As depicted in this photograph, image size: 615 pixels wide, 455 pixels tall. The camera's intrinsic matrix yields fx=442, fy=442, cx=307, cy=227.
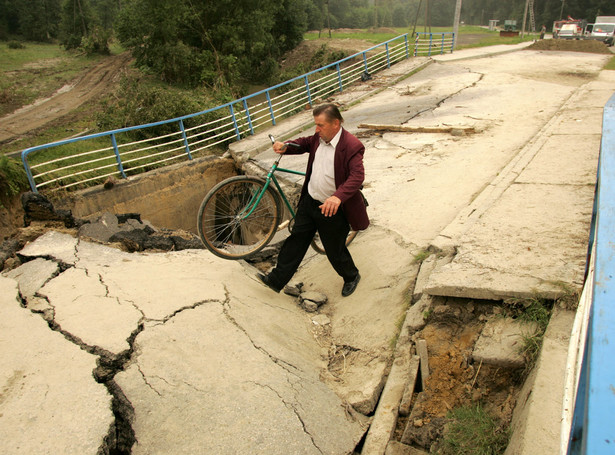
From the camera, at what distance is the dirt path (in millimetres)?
17172

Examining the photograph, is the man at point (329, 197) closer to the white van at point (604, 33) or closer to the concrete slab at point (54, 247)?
the concrete slab at point (54, 247)

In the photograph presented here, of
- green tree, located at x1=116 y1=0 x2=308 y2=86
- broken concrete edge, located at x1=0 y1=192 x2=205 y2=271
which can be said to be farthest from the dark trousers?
green tree, located at x1=116 y1=0 x2=308 y2=86

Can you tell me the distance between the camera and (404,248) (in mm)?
4918

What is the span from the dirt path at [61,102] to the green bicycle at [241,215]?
14797 mm

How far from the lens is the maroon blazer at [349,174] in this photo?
3.65 m

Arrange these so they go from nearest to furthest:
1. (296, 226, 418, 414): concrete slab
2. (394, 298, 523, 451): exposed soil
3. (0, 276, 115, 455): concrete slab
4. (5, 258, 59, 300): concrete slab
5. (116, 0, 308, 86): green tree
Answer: (0, 276, 115, 455): concrete slab, (394, 298, 523, 451): exposed soil, (296, 226, 418, 414): concrete slab, (5, 258, 59, 300): concrete slab, (116, 0, 308, 86): green tree

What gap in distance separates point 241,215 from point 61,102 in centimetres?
2096

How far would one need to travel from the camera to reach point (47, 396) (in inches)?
102

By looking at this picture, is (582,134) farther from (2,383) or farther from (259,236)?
(2,383)

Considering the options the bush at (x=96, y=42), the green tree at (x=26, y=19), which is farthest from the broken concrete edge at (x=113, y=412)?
the green tree at (x=26, y=19)

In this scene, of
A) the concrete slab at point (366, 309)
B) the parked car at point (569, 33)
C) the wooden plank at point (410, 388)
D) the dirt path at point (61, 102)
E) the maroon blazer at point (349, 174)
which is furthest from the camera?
the parked car at point (569, 33)

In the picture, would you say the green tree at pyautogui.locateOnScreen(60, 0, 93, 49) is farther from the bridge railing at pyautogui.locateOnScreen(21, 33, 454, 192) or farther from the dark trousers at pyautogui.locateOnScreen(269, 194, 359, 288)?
the dark trousers at pyautogui.locateOnScreen(269, 194, 359, 288)

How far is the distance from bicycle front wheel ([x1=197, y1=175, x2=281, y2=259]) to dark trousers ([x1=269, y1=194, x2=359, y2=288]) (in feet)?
1.66

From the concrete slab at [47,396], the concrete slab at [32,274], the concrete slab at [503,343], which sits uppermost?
the concrete slab at [503,343]
